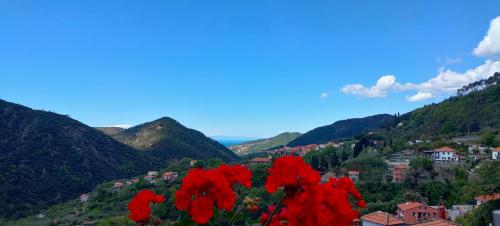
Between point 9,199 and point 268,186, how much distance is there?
55094mm

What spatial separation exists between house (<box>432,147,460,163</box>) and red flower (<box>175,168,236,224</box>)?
49444mm

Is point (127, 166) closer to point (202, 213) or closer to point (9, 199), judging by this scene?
point (9, 199)

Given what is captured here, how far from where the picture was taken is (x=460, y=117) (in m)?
69.9

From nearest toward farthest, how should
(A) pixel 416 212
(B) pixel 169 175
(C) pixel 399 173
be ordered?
1. (A) pixel 416 212
2. (C) pixel 399 173
3. (B) pixel 169 175

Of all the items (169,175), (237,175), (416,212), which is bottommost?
(416,212)

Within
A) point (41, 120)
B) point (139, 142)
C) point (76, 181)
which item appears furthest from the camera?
point (139, 142)

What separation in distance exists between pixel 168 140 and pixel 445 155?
70.3m

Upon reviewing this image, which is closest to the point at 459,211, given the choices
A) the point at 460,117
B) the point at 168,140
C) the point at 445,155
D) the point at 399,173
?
the point at 399,173

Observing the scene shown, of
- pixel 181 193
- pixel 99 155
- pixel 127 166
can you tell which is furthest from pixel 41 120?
pixel 181 193

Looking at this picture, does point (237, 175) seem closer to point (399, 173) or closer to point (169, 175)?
point (399, 173)

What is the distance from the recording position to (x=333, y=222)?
159 centimetres

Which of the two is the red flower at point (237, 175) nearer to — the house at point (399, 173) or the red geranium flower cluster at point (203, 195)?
the red geranium flower cluster at point (203, 195)

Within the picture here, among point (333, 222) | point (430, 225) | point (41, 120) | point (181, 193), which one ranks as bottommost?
point (430, 225)

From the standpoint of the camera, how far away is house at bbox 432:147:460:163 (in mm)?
46213
